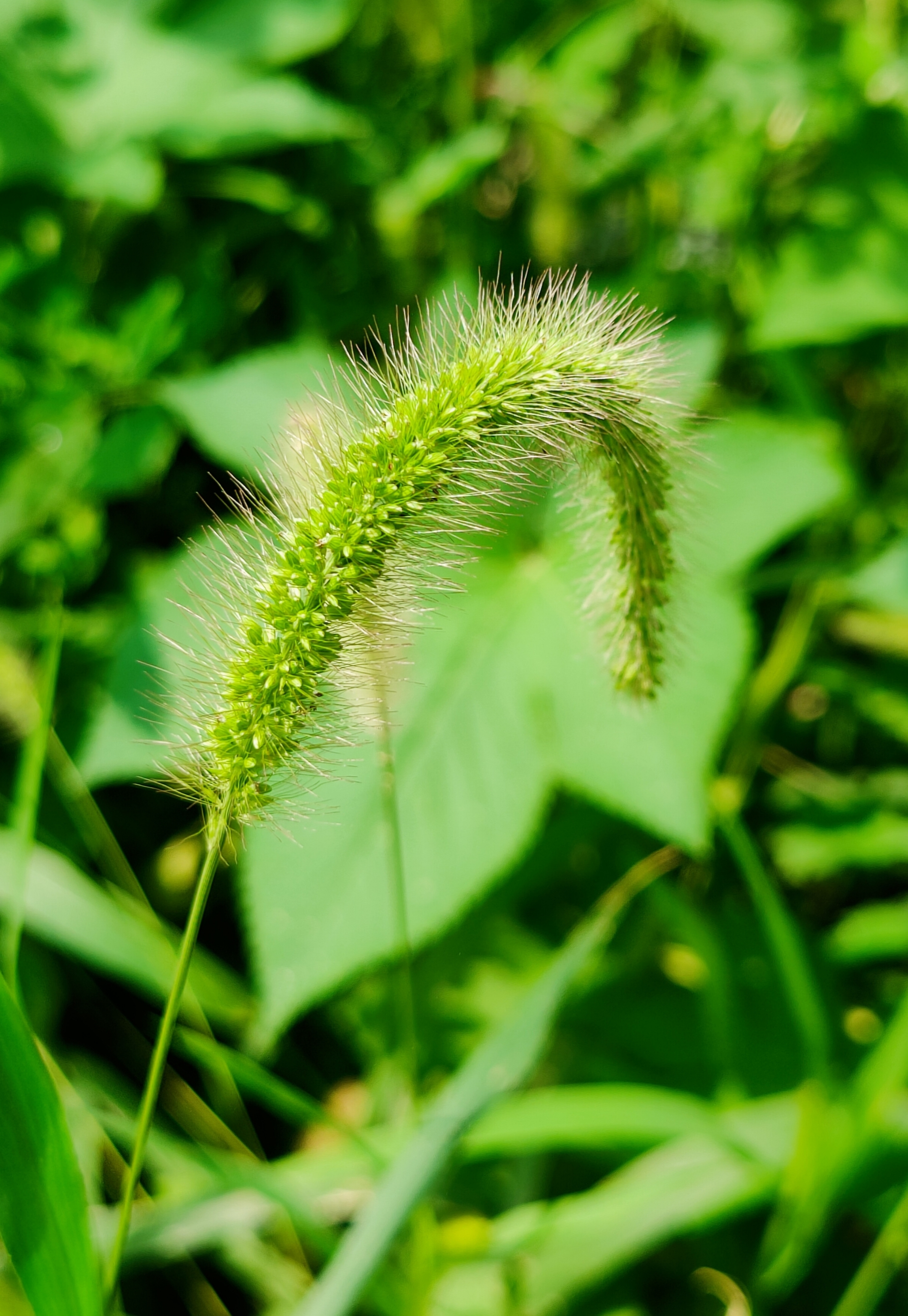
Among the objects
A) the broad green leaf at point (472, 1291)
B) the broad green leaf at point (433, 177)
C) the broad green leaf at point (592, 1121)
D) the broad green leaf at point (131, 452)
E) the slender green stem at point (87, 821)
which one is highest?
the broad green leaf at point (433, 177)

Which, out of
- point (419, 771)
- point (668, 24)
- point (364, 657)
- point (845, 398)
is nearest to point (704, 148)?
point (668, 24)

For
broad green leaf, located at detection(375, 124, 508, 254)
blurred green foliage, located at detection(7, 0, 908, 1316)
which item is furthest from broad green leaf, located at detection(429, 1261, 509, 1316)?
broad green leaf, located at detection(375, 124, 508, 254)

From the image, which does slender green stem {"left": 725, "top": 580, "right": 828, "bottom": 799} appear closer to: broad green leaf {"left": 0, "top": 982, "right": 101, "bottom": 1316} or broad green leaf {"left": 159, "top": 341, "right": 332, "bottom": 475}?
broad green leaf {"left": 159, "top": 341, "right": 332, "bottom": 475}

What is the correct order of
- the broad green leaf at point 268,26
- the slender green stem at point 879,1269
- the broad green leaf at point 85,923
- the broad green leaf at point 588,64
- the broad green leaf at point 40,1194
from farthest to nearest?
1. the broad green leaf at point 588,64
2. the broad green leaf at point 268,26
3. the slender green stem at point 879,1269
4. the broad green leaf at point 85,923
5. the broad green leaf at point 40,1194

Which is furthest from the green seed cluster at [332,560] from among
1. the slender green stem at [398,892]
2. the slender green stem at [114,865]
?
the slender green stem at [114,865]

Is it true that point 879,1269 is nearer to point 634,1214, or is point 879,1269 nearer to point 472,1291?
point 634,1214

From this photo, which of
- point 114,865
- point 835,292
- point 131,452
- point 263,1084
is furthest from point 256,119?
point 263,1084

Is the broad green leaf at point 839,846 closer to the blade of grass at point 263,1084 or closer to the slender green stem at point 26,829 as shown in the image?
the blade of grass at point 263,1084
